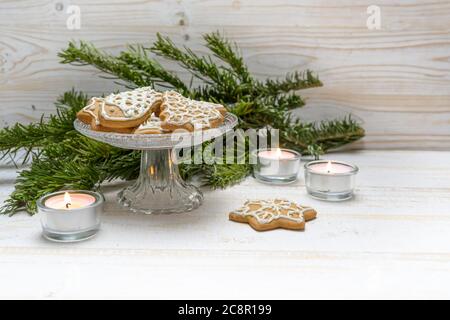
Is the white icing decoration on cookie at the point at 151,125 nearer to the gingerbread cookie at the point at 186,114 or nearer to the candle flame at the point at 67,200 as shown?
the gingerbread cookie at the point at 186,114

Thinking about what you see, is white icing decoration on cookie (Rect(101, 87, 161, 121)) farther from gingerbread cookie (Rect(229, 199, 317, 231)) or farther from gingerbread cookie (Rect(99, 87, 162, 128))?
gingerbread cookie (Rect(229, 199, 317, 231))

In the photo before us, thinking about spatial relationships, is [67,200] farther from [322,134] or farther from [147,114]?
[322,134]

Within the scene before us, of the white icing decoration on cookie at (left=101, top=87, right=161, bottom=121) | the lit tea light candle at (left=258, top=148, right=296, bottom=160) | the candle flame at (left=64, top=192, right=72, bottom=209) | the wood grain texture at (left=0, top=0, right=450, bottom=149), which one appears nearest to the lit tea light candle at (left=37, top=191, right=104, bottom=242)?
the candle flame at (left=64, top=192, right=72, bottom=209)

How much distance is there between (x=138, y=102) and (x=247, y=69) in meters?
0.36

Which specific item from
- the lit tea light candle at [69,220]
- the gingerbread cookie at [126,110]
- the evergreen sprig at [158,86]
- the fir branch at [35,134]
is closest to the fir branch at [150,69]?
the evergreen sprig at [158,86]

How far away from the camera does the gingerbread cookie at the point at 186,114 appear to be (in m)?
0.67

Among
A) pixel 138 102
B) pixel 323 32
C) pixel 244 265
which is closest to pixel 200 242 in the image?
pixel 244 265

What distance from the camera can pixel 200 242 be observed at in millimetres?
637

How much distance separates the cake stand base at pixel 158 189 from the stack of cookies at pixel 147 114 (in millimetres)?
63

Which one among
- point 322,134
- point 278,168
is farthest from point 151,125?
point 322,134

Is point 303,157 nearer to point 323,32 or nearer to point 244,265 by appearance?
point 323,32

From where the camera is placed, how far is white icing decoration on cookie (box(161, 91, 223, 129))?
67 cm
